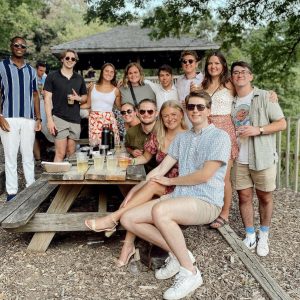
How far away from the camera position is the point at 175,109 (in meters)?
3.71

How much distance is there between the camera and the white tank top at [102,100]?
5242mm

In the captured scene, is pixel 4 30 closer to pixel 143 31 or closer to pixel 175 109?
pixel 143 31

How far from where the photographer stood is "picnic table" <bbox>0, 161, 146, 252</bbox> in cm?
348

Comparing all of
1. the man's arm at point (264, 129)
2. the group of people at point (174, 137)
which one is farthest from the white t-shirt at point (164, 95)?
the man's arm at point (264, 129)

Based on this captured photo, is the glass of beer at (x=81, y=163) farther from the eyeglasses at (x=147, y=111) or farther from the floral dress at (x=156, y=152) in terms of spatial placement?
the eyeglasses at (x=147, y=111)

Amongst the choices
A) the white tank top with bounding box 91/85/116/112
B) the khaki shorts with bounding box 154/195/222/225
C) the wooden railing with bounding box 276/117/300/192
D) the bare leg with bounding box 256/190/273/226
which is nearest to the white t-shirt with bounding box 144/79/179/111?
the white tank top with bounding box 91/85/116/112

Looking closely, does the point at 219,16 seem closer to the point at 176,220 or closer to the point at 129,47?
the point at 129,47

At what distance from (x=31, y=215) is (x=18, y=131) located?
1.78m

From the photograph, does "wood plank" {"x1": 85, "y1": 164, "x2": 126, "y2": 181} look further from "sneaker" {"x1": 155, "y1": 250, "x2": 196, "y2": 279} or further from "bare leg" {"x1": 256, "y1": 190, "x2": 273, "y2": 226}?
"bare leg" {"x1": 256, "y1": 190, "x2": 273, "y2": 226}

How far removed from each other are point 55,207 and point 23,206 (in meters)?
0.35

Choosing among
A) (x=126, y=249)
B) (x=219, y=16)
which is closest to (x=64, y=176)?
(x=126, y=249)

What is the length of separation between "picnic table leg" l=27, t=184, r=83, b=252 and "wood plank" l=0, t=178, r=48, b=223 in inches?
11.0

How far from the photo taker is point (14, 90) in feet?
16.3

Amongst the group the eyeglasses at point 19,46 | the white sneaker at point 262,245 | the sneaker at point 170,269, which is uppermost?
the eyeglasses at point 19,46
